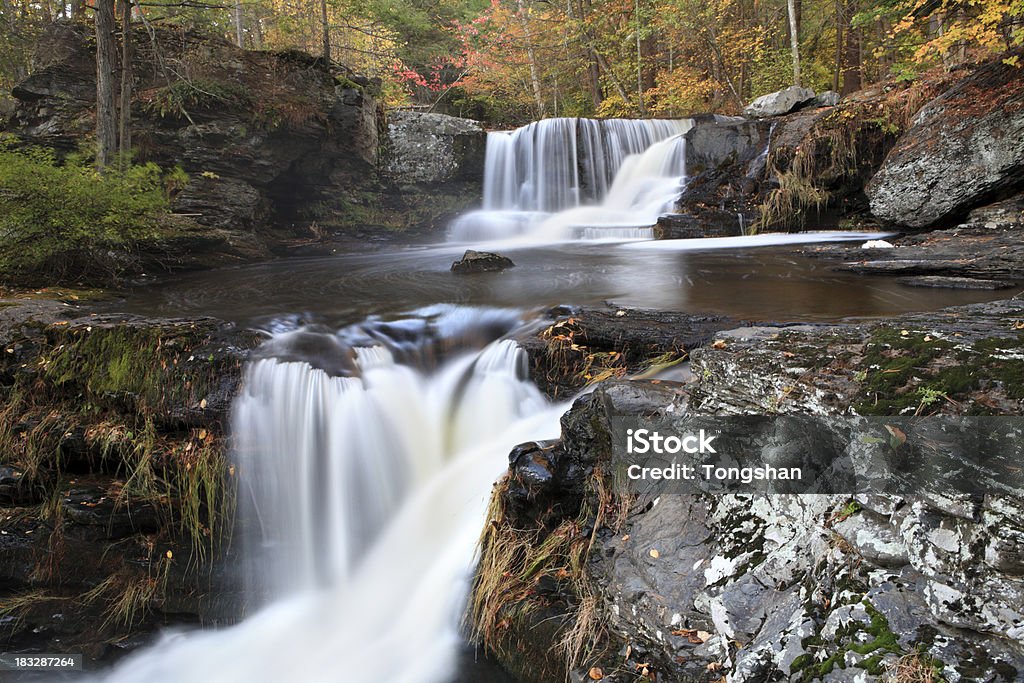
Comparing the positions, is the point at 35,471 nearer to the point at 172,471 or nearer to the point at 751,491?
the point at 172,471

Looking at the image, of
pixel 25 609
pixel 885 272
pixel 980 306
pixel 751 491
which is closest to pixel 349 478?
pixel 25 609

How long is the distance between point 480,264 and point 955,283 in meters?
5.51

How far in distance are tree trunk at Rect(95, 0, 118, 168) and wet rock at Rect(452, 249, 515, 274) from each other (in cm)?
465

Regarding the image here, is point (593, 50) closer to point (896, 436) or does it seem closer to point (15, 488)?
point (15, 488)

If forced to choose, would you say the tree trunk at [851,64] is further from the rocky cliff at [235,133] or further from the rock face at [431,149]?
the rocky cliff at [235,133]

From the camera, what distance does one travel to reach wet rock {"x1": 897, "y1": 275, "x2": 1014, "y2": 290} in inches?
210

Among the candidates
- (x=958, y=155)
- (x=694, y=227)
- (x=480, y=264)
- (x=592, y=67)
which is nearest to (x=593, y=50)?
(x=592, y=67)

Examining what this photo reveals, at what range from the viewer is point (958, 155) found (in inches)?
332

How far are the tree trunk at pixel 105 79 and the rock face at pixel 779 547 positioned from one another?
7.39 m

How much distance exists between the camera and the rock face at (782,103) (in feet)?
44.2

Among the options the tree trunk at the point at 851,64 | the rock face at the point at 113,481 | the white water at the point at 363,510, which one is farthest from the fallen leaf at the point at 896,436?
the tree trunk at the point at 851,64

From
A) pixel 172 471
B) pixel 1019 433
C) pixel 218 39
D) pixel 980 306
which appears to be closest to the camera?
pixel 1019 433

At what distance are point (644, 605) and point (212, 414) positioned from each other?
3.24 meters

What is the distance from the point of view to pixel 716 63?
1897 cm
